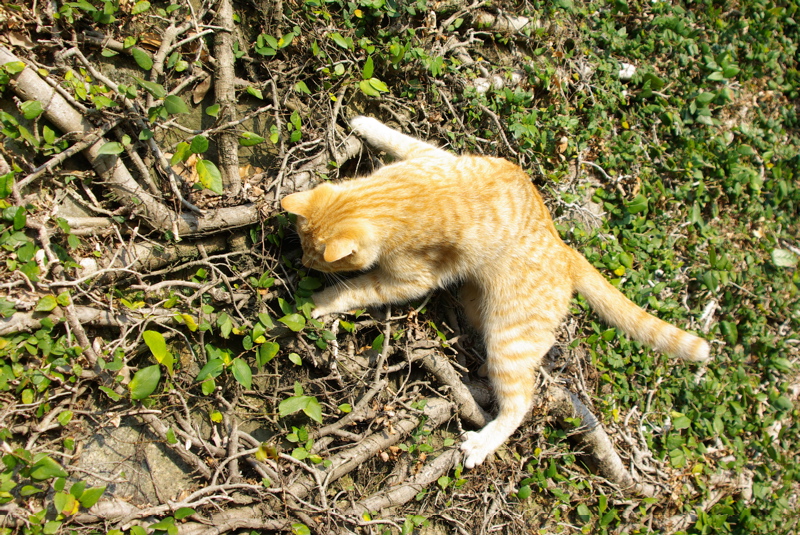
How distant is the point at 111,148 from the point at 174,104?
0.38 meters

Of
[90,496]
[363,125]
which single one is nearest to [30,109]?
[90,496]

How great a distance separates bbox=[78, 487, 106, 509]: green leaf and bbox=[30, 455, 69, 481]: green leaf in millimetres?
127

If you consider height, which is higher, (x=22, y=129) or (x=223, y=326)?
(x=22, y=129)

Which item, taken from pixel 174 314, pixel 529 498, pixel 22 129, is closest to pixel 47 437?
pixel 174 314

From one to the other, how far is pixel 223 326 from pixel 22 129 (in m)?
1.29

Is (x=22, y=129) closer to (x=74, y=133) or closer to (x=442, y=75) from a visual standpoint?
(x=74, y=133)

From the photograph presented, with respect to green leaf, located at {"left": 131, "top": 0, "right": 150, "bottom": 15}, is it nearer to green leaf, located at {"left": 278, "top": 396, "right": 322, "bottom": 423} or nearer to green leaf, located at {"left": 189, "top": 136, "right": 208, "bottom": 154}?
green leaf, located at {"left": 189, "top": 136, "right": 208, "bottom": 154}

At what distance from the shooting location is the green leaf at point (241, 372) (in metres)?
2.54

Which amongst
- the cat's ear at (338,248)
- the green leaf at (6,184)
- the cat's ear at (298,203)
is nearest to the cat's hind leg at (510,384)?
the cat's ear at (338,248)

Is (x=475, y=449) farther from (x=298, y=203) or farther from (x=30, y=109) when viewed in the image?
(x=30, y=109)

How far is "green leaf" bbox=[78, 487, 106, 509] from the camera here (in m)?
2.13

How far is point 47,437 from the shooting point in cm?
230

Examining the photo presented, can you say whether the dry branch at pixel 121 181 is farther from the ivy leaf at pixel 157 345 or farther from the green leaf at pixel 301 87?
the green leaf at pixel 301 87

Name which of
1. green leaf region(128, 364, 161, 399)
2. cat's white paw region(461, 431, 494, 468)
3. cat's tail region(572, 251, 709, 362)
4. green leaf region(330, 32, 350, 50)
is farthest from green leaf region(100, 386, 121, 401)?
cat's tail region(572, 251, 709, 362)
